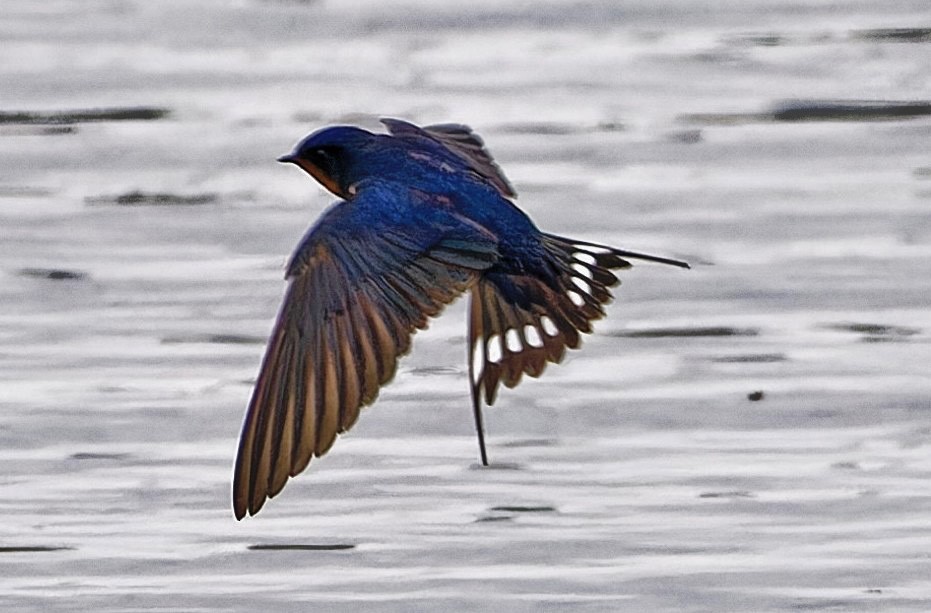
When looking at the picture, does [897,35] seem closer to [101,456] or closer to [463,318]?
[463,318]

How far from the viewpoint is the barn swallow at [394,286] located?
13.4 feet

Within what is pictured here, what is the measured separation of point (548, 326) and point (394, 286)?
46cm

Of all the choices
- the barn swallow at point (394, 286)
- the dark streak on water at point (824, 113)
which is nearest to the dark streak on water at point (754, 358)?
the barn swallow at point (394, 286)

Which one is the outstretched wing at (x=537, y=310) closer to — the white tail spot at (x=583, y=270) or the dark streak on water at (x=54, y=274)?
the white tail spot at (x=583, y=270)

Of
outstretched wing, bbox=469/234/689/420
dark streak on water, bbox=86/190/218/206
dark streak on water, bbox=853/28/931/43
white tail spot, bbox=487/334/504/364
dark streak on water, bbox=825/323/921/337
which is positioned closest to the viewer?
outstretched wing, bbox=469/234/689/420

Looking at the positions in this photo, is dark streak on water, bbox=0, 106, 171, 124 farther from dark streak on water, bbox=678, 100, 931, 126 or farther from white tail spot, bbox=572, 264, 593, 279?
white tail spot, bbox=572, 264, 593, 279

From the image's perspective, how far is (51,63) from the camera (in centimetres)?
711

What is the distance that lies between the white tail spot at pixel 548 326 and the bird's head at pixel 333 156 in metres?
0.41

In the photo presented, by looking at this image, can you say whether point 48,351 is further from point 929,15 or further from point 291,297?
point 929,15

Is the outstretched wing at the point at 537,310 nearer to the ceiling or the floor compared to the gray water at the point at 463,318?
nearer to the ceiling

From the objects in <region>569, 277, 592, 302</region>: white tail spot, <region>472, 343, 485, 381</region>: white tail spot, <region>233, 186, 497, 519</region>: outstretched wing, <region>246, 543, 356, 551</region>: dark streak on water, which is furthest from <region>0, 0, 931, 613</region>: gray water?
<region>233, 186, 497, 519</region>: outstretched wing

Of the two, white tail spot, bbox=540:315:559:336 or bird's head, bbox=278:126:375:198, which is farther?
bird's head, bbox=278:126:375:198

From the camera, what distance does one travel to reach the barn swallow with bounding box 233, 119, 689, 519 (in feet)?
13.4

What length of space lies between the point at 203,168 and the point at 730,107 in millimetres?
1275
